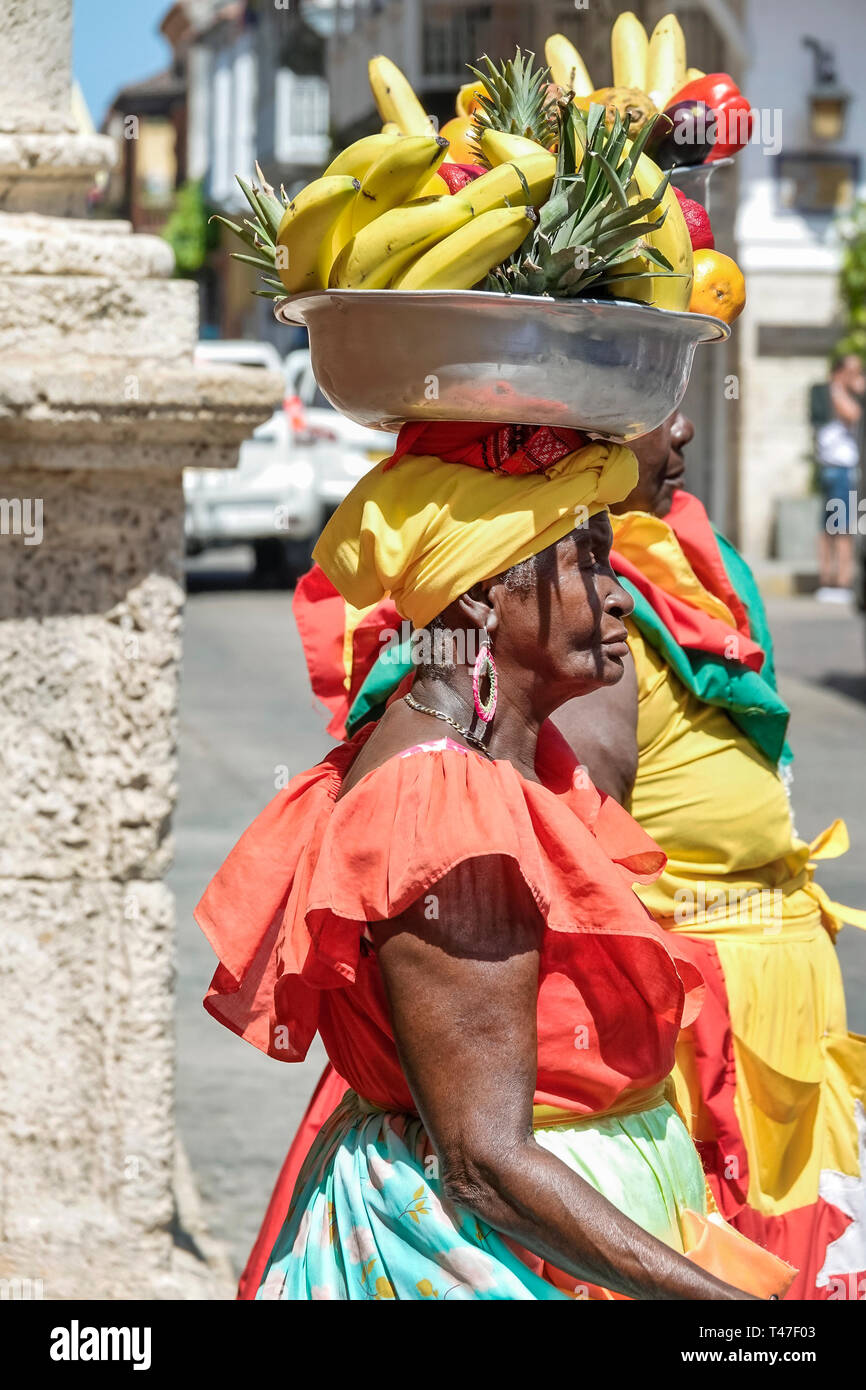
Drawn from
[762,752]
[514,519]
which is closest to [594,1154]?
[514,519]

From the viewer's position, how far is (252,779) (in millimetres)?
9016

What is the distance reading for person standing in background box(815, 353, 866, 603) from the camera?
1670 centimetres

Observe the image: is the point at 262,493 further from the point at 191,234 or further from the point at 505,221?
the point at 191,234

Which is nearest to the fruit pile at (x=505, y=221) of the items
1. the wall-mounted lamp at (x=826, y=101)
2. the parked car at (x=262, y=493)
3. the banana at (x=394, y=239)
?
the banana at (x=394, y=239)

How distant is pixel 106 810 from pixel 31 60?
1.45 m

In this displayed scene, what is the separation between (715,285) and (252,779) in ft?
21.5

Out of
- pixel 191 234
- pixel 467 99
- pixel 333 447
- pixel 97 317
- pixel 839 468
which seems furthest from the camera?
pixel 191 234

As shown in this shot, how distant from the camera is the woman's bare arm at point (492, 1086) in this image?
1807mm

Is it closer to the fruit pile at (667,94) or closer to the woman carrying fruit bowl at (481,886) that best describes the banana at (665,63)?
the fruit pile at (667,94)

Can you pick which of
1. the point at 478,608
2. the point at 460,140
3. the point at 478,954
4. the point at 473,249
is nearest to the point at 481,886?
the point at 478,954

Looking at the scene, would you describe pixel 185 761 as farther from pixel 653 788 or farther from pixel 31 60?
pixel 653 788

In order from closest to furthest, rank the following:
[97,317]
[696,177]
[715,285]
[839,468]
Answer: [715,285] → [696,177] → [97,317] → [839,468]

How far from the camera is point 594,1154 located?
6.58 feet

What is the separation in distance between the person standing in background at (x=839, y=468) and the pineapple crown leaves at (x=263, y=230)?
559 inches
